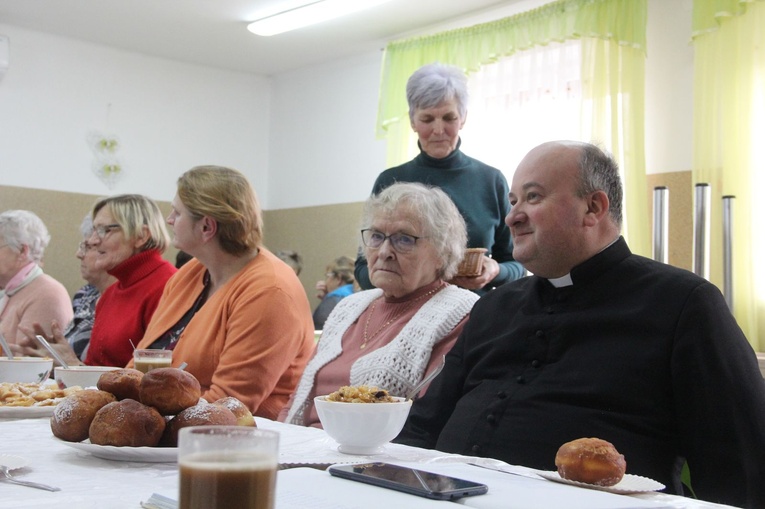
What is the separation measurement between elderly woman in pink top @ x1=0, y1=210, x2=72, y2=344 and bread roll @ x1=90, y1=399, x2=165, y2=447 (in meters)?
2.52

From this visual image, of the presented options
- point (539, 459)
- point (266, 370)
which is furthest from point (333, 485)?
point (266, 370)

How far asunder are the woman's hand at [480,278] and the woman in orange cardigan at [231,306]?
458 millimetres

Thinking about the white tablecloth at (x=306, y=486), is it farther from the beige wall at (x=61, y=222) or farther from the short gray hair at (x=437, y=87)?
the beige wall at (x=61, y=222)

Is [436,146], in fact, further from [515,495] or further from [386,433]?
[515,495]

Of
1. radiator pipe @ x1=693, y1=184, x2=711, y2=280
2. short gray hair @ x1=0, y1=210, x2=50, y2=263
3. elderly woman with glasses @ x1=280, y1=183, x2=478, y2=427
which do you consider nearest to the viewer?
elderly woman with glasses @ x1=280, y1=183, x2=478, y2=427

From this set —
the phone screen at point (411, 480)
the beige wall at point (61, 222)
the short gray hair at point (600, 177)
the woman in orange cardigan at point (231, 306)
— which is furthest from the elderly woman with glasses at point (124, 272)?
the beige wall at point (61, 222)

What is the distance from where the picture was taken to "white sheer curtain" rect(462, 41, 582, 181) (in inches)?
190

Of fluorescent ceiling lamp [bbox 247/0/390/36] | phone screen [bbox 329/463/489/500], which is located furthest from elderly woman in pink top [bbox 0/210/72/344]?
phone screen [bbox 329/463/489/500]

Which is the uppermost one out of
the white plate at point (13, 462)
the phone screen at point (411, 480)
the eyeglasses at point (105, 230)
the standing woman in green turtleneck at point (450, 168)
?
the standing woman in green turtleneck at point (450, 168)

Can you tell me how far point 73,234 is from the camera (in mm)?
6258

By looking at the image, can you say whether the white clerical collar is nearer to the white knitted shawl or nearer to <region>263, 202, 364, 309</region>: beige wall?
the white knitted shawl

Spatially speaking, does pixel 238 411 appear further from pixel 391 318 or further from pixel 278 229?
pixel 278 229

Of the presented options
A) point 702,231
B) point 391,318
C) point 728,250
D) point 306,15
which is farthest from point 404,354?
point 306,15

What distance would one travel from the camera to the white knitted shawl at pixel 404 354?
6.69ft
